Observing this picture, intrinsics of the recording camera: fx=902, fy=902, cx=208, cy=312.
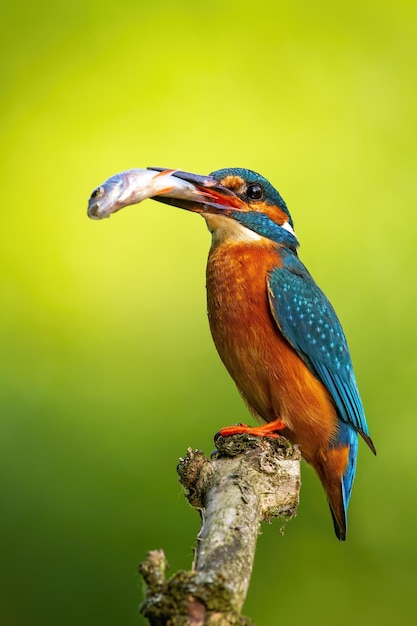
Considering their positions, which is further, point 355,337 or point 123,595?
point 355,337

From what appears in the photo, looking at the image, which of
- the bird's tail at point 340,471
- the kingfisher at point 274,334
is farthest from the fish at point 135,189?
the bird's tail at point 340,471

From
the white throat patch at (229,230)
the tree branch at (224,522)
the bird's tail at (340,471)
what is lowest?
the bird's tail at (340,471)

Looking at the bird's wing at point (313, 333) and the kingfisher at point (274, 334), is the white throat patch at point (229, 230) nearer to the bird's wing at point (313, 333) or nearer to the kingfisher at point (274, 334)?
the kingfisher at point (274, 334)

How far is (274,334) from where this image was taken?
3707mm

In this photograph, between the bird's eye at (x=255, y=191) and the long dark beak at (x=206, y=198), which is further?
the bird's eye at (x=255, y=191)

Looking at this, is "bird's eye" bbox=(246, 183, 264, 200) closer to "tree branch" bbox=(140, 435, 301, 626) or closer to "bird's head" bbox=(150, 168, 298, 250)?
"bird's head" bbox=(150, 168, 298, 250)

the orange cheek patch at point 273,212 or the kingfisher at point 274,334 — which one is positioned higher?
the orange cheek patch at point 273,212

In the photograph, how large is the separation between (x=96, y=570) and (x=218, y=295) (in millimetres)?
1387

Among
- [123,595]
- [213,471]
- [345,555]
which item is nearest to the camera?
[213,471]

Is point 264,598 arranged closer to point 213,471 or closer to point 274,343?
point 274,343

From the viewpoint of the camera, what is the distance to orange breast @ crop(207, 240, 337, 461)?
367 centimetres

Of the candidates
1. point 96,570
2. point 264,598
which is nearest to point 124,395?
point 96,570

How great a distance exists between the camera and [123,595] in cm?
397

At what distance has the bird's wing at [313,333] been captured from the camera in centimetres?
371
